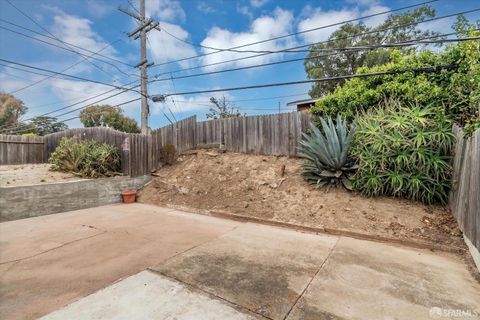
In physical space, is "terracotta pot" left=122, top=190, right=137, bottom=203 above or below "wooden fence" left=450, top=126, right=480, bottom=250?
below

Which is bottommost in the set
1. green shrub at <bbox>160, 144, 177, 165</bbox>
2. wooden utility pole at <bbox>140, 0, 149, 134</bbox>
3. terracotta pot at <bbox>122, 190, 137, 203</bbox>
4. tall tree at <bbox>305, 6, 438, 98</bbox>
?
→ terracotta pot at <bbox>122, 190, 137, 203</bbox>

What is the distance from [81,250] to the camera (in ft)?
10.6

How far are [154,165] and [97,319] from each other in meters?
6.47

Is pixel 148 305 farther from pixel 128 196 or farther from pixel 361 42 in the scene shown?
pixel 361 42

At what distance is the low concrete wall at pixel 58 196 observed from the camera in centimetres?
498

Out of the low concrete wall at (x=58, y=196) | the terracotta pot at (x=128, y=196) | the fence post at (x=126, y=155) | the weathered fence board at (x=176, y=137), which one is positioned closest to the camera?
the low concrete wall at (x=58, y=196)

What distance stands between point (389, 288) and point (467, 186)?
6.95 ft

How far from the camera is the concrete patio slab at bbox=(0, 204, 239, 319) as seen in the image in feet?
7.14

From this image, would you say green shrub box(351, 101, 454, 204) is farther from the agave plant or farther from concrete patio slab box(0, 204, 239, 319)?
concrete patio slab box(0, 204, 239, 319)

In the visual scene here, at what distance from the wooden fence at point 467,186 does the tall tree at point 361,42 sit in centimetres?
903

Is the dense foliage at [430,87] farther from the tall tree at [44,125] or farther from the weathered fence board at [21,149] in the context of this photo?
the tall tree at [44,125]

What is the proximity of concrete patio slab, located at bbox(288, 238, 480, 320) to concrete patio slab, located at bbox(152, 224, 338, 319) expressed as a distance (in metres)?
0.17

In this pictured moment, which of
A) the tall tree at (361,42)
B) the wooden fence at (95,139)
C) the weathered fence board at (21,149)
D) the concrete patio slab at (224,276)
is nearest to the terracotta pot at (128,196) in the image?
the wooden fence at (95,139)

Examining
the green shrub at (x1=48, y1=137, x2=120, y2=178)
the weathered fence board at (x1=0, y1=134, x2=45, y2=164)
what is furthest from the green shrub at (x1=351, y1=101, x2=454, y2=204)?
the weathered fence board at (x1=0, y1=134, x2=45, y2=164)
